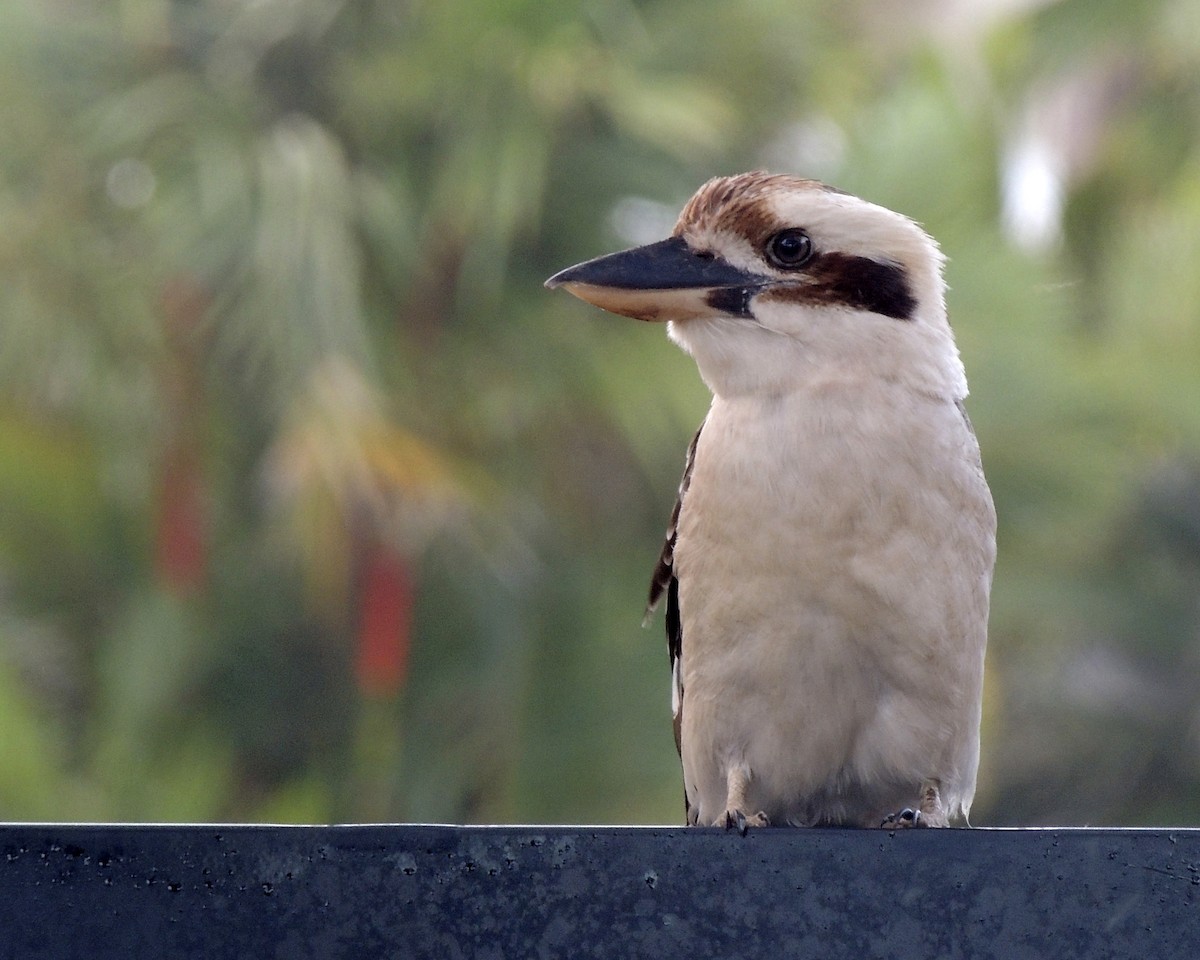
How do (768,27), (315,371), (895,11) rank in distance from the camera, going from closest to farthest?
(315,371) → (768,27) → (895,11)

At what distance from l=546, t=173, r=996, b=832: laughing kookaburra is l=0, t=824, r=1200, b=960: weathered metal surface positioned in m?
0.86

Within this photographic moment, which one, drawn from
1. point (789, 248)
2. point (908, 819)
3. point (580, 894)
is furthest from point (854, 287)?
point (580, 894)

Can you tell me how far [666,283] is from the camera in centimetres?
232

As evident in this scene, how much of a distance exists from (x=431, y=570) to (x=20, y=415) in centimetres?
234

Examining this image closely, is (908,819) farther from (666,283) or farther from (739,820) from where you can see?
(666,283)

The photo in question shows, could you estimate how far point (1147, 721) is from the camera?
380 inches

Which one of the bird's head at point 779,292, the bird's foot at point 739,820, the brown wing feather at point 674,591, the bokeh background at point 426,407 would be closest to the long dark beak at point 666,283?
the bird's head at point 779,292

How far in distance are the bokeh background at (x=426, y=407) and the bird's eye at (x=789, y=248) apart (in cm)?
528

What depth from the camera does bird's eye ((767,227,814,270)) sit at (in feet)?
7.79

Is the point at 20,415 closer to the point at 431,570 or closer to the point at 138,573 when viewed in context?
the point at 138,573

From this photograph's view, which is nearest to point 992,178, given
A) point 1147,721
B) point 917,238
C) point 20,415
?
point 1147,721

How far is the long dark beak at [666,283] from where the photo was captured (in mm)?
2258

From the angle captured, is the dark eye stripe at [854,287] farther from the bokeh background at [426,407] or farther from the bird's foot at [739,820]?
the bokeh background at [426,407]

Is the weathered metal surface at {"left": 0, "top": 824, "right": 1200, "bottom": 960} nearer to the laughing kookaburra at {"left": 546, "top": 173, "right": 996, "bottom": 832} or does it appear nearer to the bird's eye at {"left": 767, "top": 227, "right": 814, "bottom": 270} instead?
the laughing kookaburra at {"left": 546, "top": 173, "right": 996, "bottom": 832}
